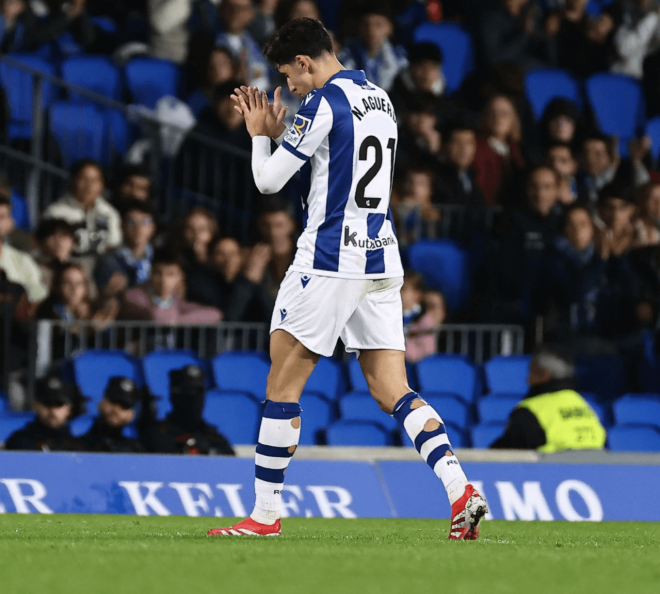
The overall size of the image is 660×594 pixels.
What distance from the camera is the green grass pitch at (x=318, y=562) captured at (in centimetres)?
431

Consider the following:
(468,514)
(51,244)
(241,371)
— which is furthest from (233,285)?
(468,514)

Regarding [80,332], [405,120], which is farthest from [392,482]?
[405,120]

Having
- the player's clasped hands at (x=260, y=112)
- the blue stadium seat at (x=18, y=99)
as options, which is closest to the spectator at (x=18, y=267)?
the blue stadium seat at (x=18, y=99)

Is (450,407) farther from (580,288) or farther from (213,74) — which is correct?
(213,74)

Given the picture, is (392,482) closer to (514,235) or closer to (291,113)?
(514,235)

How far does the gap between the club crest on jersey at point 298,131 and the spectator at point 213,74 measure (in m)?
7.71

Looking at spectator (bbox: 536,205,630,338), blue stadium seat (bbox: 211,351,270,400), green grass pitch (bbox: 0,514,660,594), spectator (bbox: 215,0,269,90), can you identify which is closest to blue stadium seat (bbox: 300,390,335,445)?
blue stadium seat (bbox: 211,351,270,400)

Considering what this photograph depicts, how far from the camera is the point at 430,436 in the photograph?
6055mm

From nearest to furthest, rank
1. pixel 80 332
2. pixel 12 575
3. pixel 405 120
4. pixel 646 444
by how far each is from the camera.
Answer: pixel 12 575
pixel 646 444
pixel 80 332
pixel 405 120

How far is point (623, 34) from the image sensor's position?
15125mm

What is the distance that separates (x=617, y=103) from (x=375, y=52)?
268 centimetres

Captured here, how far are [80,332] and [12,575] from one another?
7.04m

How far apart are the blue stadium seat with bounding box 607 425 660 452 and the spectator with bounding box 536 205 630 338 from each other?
1067 mm

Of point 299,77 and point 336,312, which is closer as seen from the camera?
point 336,312
